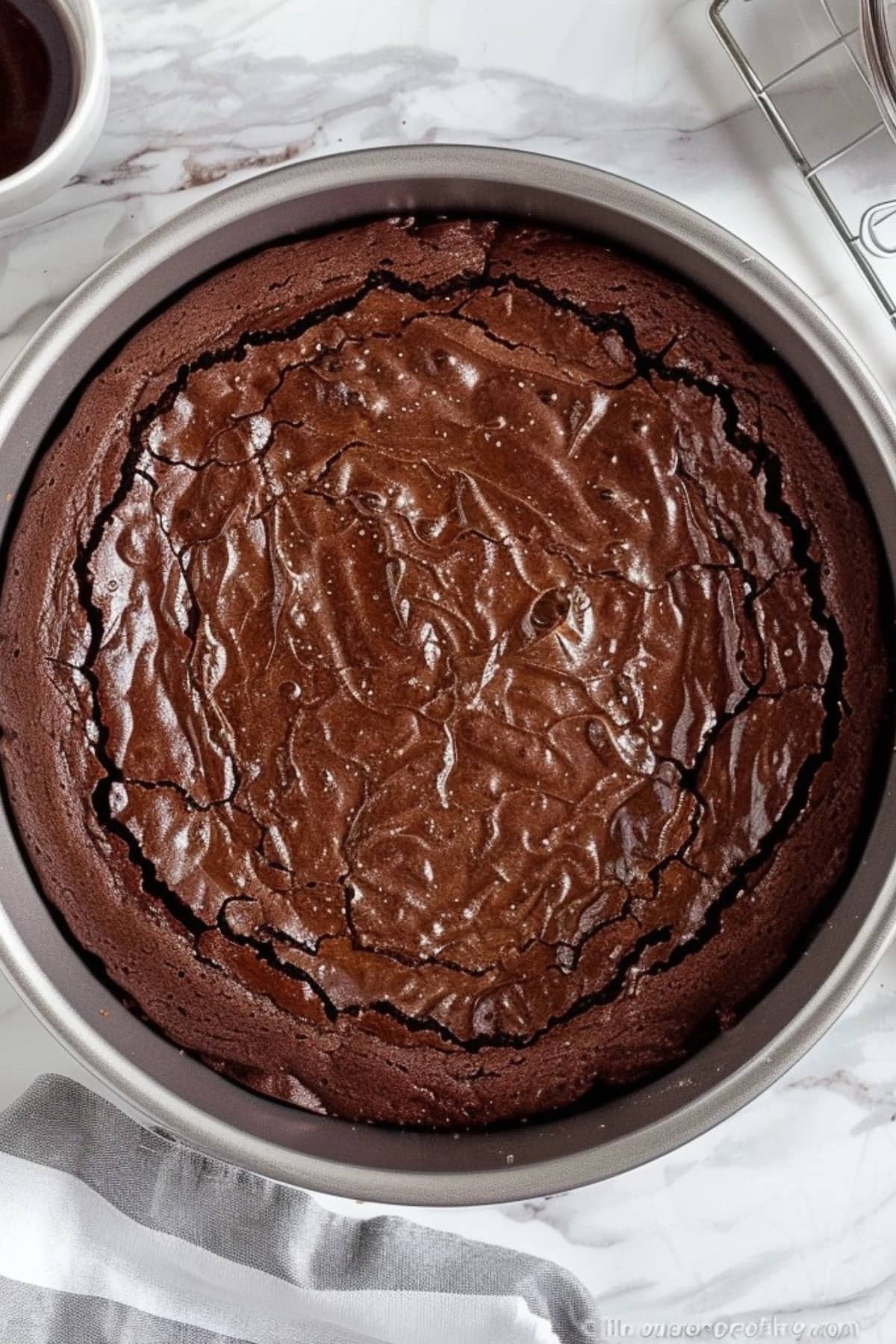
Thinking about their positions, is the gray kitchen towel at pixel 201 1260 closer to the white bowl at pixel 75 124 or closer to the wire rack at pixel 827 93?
the white bowl at pixel 75 124

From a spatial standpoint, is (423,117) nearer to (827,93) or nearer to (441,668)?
(827,93)

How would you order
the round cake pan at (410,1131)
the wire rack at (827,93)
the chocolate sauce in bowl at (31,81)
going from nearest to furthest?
the round cake pan at (410,1131) → the chocolate sauce in bowl at (31,81) → the wire rack at (827,93)

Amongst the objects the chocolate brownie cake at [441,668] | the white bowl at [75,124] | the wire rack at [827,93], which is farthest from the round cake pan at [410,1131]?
the wire rack at [827,93]

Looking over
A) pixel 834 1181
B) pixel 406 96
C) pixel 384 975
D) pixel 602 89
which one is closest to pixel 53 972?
pixel 384 975

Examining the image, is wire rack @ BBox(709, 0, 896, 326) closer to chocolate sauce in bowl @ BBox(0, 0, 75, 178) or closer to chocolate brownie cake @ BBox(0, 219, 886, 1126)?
chocolate brownie cake @ BBox(0, 219, 886, 1126)

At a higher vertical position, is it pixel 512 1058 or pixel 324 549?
pixel 324 549

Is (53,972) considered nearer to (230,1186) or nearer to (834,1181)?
(230,1186)
